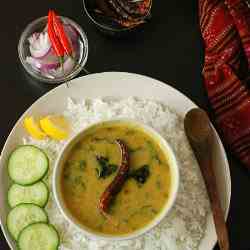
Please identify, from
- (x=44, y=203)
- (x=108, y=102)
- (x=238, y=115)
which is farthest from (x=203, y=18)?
(x=44, y=203)

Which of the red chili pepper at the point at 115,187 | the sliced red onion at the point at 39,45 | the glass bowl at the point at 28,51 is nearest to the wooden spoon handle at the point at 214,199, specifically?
the red chili pepper at the point at 115,187

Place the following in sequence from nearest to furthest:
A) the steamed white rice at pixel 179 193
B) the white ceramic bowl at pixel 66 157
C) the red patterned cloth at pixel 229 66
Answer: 1. the white ceramic bowl at pixel 66 157
2. the steamed white rice at pixel 179 193
3. the red patterned cloth at pixel 229 66

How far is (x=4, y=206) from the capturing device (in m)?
1.60

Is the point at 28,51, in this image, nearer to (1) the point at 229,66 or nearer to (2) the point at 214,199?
(1) the point at 229,66

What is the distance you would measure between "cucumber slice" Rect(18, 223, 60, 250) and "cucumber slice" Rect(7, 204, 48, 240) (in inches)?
0.8

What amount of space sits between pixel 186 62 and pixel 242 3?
279 mm

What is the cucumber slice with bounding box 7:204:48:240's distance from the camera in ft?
5.15

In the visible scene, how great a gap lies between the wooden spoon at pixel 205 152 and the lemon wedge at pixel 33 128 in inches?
17.1

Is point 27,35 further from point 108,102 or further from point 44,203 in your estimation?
point 44,203

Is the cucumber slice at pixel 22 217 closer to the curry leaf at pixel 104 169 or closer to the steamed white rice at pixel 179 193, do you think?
the steamed white rice at pixel 179 193

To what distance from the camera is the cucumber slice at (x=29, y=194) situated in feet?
5.25

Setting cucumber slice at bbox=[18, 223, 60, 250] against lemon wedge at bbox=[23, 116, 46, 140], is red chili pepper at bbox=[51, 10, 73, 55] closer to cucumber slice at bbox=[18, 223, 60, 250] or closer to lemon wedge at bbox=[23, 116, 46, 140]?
lemon wedge at bbox=[23, 116, 46, 140]

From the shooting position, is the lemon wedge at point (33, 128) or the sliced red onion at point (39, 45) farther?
the sliced red onion at point (39, 45)

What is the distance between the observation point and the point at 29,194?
161cm
